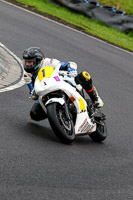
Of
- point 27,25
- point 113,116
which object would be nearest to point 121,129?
point 113,116

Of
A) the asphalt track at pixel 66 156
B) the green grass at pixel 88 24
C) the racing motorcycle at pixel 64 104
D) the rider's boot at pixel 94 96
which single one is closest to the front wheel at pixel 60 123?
the racing motorcycle at pixel 64 104

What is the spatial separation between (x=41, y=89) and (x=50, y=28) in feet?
39.3

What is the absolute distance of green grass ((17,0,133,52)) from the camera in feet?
66.3

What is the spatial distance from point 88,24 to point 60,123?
48.3 feet

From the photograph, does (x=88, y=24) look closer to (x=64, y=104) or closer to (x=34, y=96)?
(x=34, y=96)

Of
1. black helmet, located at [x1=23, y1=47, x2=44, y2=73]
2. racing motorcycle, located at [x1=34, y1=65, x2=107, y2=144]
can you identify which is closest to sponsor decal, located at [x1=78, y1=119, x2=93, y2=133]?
racing motorcycle, located at [x1=34, y1=65, x2=107, y2=144]

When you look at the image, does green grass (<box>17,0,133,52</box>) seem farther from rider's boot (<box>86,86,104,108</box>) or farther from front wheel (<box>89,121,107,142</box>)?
rider's boot (<box>86,86,104,108</box>)

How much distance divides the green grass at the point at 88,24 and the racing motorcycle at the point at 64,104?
12.0m

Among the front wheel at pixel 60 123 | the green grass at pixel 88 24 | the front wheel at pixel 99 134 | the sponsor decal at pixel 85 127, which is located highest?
the front wheel at pixel 60 123

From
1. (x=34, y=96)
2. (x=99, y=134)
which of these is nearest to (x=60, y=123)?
(x=34, y=96)

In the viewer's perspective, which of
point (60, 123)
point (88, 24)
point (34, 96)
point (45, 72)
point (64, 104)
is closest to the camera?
point (60, 123)

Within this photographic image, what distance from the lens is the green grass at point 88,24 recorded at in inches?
796

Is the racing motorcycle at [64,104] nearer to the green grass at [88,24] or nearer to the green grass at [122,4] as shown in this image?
the green grass at [88,24]

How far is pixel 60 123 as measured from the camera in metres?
7.36
